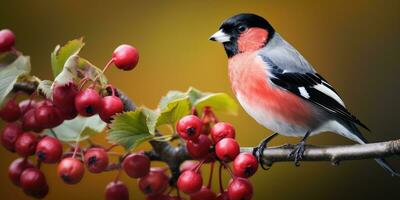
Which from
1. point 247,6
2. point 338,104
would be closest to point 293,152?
point 338,104

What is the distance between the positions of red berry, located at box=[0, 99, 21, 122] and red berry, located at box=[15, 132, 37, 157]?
0.03 metres

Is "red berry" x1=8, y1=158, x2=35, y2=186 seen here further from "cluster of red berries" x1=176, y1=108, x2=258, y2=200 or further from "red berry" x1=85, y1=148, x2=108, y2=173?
"cluster of red berries" x1=176, y1=108, x2=258, y2=200

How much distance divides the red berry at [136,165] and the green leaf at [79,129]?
7 centimetres

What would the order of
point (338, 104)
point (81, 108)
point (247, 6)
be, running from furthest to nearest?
point (247, 6), point (338, 104), point (81, 108)

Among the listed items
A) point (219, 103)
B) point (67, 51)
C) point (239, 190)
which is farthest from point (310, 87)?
point (67, 51)

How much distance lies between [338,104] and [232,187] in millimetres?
220

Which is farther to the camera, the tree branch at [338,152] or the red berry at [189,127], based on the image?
the red berry at [189,127]

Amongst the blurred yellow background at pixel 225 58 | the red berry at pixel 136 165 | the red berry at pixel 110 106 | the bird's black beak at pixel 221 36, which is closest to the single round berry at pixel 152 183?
the red berry at pixel 136 165

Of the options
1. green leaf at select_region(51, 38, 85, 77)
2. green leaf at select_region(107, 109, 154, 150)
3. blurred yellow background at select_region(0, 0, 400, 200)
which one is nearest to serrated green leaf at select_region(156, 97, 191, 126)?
green leaf at select_region(107, 109, 154, 150)

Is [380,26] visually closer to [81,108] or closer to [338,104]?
[338,104]

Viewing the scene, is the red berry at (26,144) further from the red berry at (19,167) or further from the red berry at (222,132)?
Answer: the red berry at (222,132)

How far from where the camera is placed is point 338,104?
35.0 inches

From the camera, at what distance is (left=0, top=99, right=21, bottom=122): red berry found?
0.80m

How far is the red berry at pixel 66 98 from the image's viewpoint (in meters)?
0.73
